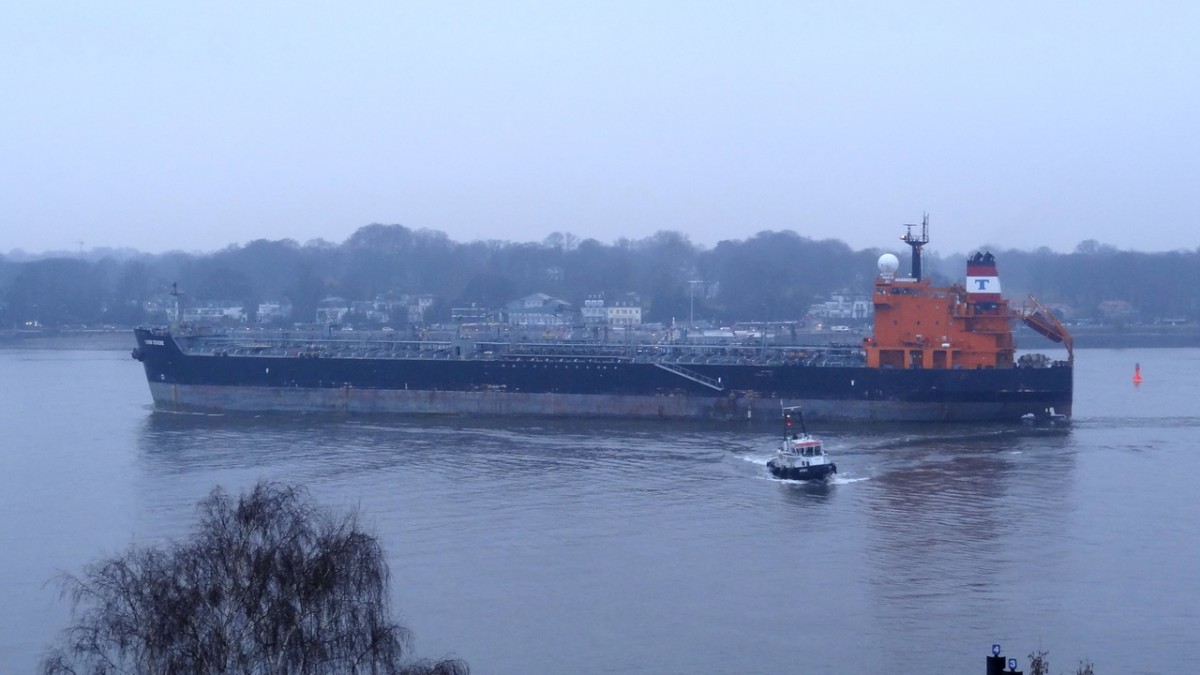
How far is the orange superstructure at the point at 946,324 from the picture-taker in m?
18.8

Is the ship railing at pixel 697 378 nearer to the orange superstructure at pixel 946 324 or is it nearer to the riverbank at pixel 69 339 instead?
the orange superstructure at pixel 946 324

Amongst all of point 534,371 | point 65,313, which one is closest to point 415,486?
point 534,371

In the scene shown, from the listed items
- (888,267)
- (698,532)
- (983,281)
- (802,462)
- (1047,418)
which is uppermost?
(888,267)

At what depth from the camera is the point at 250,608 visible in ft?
16.8

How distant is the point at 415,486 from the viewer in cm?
1377

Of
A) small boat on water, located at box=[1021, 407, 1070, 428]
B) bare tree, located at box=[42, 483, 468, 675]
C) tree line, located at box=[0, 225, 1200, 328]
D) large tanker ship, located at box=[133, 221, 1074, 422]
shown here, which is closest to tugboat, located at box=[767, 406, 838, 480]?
large tanker ship, located at box=[133, 221, 1074, 422]

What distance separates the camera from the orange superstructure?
18.8 meters

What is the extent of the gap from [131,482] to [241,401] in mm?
7759

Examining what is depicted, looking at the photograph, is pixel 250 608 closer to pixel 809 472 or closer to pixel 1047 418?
pixel 809 472

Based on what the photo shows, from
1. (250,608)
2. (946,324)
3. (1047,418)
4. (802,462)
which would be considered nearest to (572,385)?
(946,324)

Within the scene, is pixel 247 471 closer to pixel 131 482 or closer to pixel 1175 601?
pixel 131 482

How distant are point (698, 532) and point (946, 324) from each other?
29.4 ft

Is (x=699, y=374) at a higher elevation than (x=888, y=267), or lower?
lower

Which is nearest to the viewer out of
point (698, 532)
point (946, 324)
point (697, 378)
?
point (698, 532)
